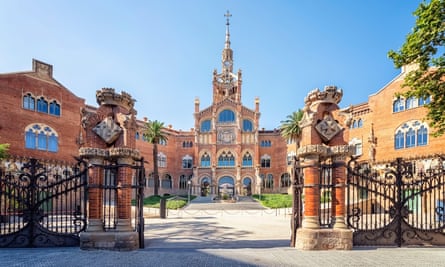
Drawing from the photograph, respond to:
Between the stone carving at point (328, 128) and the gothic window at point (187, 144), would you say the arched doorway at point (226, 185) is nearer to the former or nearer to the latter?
the gothic window at point (187, 144)

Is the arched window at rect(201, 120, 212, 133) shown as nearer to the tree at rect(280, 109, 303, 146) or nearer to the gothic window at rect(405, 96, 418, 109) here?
the tree at rect(280, 109, 303, 146)

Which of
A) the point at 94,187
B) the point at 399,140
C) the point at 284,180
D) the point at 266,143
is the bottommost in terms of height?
the point at 284,180

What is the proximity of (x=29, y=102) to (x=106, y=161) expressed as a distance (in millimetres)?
26309

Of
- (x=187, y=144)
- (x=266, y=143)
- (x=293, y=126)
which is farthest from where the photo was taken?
(x=187, y=144)

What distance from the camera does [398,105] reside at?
31.3 m

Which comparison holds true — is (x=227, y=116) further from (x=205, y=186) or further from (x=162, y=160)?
(x=162, y=160)

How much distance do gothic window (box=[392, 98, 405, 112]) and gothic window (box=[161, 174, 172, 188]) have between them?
126 ft

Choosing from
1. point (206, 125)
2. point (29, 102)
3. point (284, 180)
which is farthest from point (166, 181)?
point (29, 102)

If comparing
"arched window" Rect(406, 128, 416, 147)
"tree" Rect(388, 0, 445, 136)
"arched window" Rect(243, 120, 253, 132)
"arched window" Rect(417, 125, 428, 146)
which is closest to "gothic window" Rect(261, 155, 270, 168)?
"arched window" Rect(243, 120, 253, 132)

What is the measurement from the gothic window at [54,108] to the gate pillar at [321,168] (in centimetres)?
3073

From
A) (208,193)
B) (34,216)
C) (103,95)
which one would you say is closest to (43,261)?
(34,216)

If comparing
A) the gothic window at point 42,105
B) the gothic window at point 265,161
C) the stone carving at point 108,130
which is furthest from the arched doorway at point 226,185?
the stone carving at point 108,130

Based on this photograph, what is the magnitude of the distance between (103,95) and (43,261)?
195 inches

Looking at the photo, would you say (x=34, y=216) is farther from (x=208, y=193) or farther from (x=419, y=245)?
(x=208, y=193)
